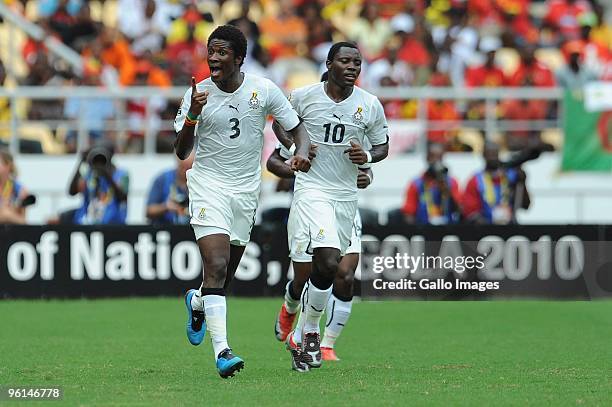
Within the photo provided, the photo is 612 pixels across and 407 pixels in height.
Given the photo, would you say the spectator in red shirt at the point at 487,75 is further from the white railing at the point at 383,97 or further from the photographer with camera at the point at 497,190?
the photographer with camera at the point at 497,190

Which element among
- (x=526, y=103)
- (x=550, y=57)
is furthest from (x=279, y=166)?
(x=550, y=57)

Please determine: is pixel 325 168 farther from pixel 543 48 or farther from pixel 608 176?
pixel 543 48

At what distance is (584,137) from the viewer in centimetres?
2156

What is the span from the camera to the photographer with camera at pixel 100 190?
60.8ft

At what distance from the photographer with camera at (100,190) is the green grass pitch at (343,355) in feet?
4.02

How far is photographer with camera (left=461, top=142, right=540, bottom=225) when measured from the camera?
62.0ft

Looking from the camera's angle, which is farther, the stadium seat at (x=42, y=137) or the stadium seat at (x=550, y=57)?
the stadium seat at (x=550, y=57)

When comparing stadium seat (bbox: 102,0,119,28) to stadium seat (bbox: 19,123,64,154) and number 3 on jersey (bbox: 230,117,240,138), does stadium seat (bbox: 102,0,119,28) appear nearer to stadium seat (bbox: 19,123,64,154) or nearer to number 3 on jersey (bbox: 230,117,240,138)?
stadium seat (bbox: 19,123,64,154)

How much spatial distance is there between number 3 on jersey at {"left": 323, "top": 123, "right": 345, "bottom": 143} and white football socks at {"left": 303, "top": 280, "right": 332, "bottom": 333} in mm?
1173

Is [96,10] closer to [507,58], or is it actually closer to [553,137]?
[507,58]

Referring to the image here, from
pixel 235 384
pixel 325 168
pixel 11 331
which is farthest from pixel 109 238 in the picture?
pixel 235 384

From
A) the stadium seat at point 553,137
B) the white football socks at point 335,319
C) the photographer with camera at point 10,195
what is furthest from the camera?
the stadium seat at point 553,137
